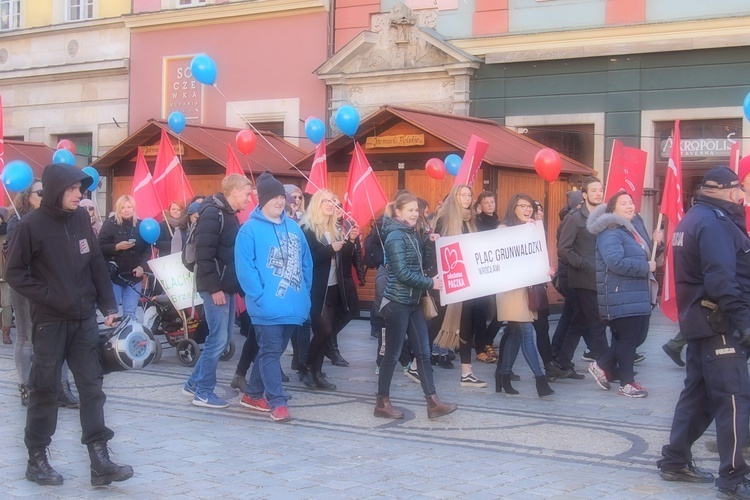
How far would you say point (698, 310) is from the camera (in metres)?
6.10

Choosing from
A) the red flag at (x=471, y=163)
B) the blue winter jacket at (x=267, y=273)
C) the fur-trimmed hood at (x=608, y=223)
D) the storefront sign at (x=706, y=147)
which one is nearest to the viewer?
the blue winter jacket at (x=267, y=273)

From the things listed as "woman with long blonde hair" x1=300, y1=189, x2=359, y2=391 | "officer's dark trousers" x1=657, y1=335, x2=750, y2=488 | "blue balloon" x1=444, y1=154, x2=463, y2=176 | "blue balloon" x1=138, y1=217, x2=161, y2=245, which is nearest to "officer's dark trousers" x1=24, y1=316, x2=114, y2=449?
"officer's dark trousers" x1=657, y1=335, x2=750, y2=488

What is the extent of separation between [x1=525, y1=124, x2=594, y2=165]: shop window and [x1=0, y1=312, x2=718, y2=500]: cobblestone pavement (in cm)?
863

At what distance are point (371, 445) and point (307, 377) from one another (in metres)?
2.55

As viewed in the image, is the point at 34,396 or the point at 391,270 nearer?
the point at 34,396

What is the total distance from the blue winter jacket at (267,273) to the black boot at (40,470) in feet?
7.37

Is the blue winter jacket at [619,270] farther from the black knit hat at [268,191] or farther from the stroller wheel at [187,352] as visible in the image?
the stroller wheel at [187,352]

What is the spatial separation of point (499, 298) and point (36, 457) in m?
4.42

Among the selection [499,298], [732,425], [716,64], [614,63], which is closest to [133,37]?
[614,63]

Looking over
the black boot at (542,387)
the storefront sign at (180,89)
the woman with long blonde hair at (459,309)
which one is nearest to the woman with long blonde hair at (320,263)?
the woman with long blonde hair at (459,309)

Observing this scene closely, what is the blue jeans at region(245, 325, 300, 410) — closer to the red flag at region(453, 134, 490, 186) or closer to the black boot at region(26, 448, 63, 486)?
the black boot at region(26, 448, 63, 486)

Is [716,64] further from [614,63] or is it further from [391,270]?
[391,270]

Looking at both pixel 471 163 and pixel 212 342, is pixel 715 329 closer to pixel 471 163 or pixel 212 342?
pixel 212 342

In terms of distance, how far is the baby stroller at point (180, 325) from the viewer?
11344mm
